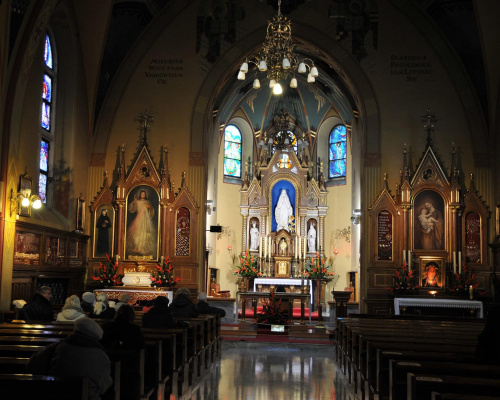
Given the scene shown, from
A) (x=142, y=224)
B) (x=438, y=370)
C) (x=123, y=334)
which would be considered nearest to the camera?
(x=438, y=370)

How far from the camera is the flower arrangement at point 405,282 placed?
1773 centimetres

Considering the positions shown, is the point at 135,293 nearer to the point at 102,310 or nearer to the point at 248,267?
the point at 102,310

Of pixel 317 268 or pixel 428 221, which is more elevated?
pixel 428 221

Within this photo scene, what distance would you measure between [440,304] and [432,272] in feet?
4.84

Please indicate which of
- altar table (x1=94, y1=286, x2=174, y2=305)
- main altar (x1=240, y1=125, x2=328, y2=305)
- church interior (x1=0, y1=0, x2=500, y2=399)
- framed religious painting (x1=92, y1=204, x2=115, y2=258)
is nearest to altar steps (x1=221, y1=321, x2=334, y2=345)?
church interior (x1=0, y1=0, x2=500, y2=399)

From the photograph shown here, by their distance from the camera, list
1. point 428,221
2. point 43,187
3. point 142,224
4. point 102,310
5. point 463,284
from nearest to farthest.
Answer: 1. point 102,310
2. point 43,187
3. point 463,284
4. point 428,221
5. point 142,224

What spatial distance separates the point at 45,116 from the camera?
Result: 17.5 m

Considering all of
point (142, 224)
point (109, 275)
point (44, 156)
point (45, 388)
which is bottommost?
point (45, 388)

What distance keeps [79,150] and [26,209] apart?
4.64 m

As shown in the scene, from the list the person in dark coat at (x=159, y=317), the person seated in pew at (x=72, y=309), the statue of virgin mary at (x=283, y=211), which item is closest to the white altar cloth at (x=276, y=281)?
the statue of virgin mary at (x=283, y=211)

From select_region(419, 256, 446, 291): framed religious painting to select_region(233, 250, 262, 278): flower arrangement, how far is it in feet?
28.7

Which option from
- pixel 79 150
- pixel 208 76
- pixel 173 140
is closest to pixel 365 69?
pixel 208 76

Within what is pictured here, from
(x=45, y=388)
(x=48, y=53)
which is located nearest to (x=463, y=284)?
(x=48, y=53)

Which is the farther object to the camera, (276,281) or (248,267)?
(248,267)
